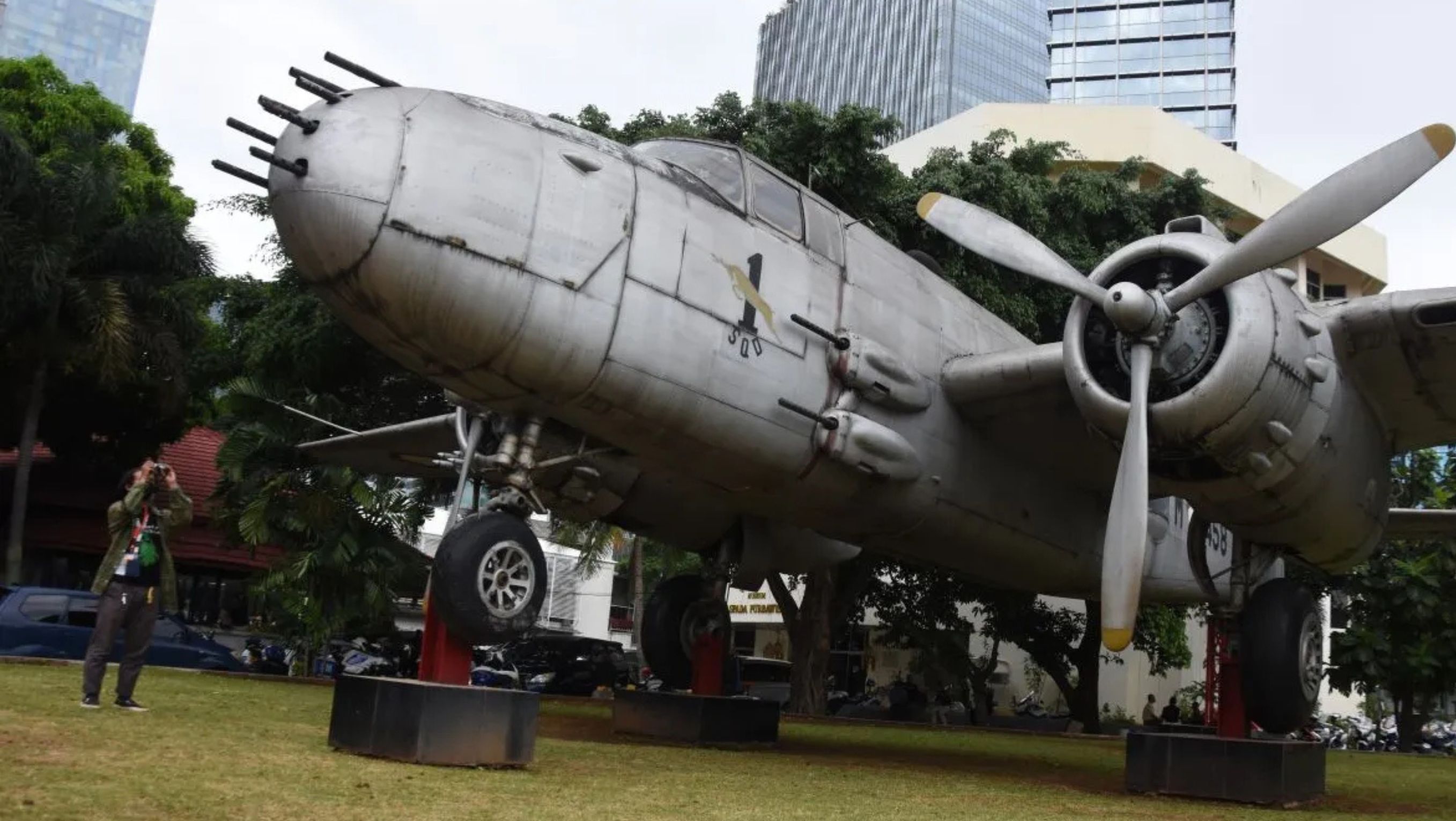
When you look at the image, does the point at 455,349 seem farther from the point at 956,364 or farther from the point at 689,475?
the point at 956,364

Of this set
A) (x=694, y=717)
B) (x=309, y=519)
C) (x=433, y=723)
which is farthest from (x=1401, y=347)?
(x=309, y=519)

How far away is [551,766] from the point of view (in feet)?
29.4

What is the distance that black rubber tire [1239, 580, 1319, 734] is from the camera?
10883 mm

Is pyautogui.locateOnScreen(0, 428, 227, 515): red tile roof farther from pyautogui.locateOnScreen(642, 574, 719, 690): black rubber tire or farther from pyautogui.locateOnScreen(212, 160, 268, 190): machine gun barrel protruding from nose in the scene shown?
pyautogui.locateOnScreen(212, 160, 268, 190): machine gun barrel protruding from nose

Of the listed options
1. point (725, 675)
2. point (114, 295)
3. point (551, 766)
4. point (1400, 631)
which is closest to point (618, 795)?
point (551, 766)

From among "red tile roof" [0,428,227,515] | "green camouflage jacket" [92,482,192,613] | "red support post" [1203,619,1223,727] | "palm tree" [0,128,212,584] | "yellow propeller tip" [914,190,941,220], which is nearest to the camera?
"green camouflage jacket" [92,482,192,613]

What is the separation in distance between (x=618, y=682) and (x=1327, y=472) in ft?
73.6

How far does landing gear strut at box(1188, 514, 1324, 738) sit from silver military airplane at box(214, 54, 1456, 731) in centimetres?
3

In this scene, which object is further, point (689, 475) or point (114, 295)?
point (114, 295)

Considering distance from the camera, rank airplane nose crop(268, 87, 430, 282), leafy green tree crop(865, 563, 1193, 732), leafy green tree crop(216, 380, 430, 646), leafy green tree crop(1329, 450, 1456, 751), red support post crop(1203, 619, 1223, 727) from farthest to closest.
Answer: leafy green tree crop(1329, 450, 1456, 751), leafy green tree crop(865, 563, 1193, 732), leafy green tree crop(216, 380, 430, 646), red support post crop(1203, 619, 1223, 727), airplane nose crop(268, 87, 430, 282)

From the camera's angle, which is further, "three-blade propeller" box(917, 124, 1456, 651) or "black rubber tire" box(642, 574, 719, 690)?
"black rubber tire" box(642, 574, 719, 690)

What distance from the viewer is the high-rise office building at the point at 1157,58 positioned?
410ft

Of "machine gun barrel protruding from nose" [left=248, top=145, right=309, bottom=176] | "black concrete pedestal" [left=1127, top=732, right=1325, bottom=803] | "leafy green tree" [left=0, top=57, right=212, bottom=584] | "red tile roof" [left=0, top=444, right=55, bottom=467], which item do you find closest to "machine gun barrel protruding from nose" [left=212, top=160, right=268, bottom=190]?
"machine gun barrel protruding from nose" [left=248, top=145, right=309, bottom=176]

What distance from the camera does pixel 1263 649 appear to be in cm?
1104
